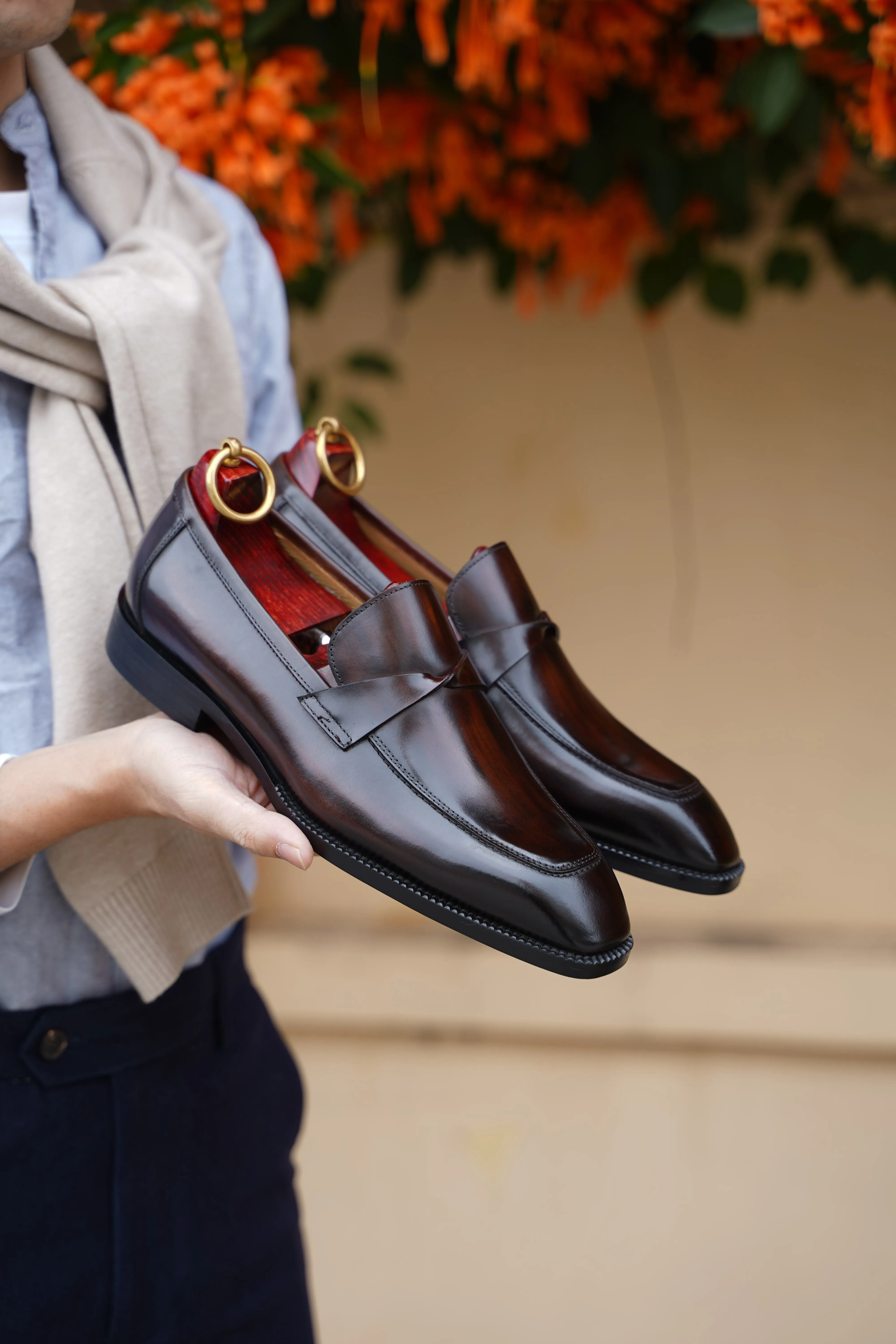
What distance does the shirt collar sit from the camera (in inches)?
26.2

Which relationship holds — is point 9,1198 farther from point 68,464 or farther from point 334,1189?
point 334,1189

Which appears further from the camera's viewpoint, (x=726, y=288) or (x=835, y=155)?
(x=726, y=288)

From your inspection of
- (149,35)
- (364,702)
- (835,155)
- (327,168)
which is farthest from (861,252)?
(364,702)

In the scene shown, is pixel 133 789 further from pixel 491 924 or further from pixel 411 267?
pixel 411 267

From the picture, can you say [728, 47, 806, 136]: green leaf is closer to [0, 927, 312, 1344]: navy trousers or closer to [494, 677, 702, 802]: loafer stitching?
[494, 677, 702, 802]: loafer stitching

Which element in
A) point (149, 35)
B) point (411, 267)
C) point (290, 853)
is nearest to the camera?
point (290, 853)

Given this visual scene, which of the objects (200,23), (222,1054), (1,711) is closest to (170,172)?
(200,23)

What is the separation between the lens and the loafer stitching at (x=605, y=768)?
1.88ft

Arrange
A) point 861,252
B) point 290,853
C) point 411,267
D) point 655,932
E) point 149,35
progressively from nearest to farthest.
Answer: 1. point 290,853
2. point 149,35
3. point 861,252
4. point 411,267
5. point 655,932

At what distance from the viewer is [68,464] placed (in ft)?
2.02

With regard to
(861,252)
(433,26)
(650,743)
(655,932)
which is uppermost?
(433,26)

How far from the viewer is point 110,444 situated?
0.65m

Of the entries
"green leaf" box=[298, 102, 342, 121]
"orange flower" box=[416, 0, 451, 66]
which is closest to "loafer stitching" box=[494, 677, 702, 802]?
"orange flower" box=[416, 0, 451, 66]

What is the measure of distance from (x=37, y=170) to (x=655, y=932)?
123 centimetres
